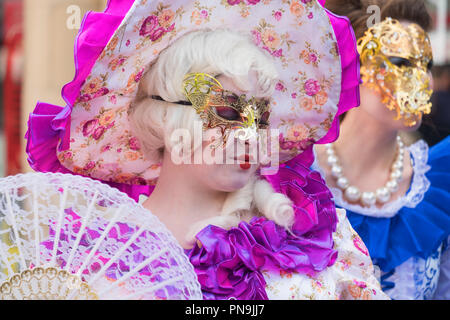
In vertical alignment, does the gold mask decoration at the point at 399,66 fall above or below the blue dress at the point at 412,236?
above

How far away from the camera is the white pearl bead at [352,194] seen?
2.09 metres

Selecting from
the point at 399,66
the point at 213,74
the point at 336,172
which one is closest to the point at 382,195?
the point at 336,172

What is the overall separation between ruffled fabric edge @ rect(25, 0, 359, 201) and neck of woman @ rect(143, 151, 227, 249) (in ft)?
0.74

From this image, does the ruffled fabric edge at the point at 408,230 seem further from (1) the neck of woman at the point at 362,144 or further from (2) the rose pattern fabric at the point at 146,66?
(2) the rose pattern fabric at the point at 146,66

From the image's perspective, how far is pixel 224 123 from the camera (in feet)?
4.38

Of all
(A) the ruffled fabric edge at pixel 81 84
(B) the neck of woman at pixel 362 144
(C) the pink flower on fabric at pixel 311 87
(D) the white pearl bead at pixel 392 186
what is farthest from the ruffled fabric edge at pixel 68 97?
(D) the white pearl bead at pixel 392 186

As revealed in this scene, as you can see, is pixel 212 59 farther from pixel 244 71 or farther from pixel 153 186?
pixel 153 186

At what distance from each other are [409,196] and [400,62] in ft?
1.64

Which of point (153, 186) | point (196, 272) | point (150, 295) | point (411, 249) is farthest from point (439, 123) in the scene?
point (150, 295)

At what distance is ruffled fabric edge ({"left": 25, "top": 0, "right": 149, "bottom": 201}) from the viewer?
128cm

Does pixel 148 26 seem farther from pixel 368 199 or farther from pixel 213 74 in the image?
pixel 368 199

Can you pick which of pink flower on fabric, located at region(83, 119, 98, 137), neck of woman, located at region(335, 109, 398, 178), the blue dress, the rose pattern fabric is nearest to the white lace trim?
the blue dress

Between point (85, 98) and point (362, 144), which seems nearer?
point (85, 98)

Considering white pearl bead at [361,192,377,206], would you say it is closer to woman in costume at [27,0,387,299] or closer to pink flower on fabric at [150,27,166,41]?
woman in costume at [27,0,387,299]
